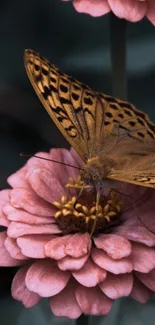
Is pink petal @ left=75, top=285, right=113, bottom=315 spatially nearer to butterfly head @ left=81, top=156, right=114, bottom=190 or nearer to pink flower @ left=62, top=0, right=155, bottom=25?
butterfly head @ left=81, top=156, right=114, bottom=190

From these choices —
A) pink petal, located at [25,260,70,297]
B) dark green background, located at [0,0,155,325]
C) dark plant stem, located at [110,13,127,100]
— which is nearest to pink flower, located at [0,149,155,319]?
pink petal, located at [25,260,70,297]

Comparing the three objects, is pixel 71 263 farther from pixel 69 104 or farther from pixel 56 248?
pixel 69 104

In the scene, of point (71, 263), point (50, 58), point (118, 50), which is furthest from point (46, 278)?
point (50, 58)

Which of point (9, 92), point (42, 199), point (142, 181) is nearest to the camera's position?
point (142, 181)

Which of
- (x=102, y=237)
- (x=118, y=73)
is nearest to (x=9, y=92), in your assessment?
(x=118, y=73)

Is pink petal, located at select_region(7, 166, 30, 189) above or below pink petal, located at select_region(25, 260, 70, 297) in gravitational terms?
above

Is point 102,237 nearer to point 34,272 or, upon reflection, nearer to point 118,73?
point 34,272

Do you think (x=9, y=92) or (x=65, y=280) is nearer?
(x=65, y=280)
